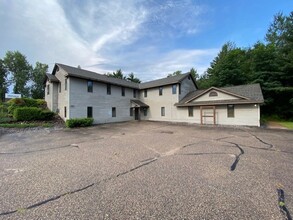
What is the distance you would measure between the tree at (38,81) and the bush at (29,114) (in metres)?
35.2

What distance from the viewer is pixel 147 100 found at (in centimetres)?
2538

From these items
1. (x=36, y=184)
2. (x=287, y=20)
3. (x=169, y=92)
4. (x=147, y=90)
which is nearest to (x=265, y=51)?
(x=287, y=20)

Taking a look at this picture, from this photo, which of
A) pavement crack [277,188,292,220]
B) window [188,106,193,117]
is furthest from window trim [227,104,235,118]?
pavement crack [277,188,292,220]

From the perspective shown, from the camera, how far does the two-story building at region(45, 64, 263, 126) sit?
16969 mm

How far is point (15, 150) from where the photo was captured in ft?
24.8

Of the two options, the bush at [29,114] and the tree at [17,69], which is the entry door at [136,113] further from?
the tree at [17,69]

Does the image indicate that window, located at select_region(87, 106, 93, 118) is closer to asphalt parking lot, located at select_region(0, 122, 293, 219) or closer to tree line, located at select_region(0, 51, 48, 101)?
asphalt parking lot, located at select_region(0, 122, 293, 219)

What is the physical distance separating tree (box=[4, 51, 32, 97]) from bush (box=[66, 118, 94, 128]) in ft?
142

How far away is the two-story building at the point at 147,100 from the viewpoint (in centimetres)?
1697

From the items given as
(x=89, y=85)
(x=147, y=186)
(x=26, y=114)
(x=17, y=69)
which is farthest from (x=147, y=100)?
(x=17, y=69)

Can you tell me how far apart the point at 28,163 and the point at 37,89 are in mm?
53221

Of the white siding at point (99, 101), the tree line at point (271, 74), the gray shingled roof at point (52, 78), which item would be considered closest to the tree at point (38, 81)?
the gray shingled roof at point (52, 78)

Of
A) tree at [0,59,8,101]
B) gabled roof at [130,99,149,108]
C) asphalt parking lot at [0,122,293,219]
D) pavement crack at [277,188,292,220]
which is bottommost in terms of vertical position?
pavement crack at [277,188,292,220]

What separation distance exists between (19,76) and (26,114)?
1595 inches
